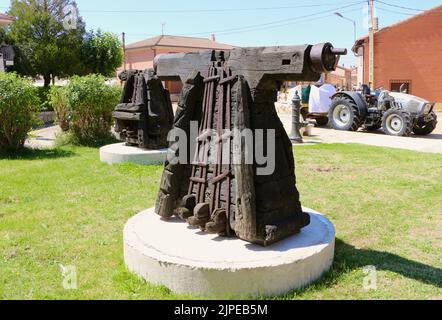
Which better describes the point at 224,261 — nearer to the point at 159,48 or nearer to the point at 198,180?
the point at 198,180

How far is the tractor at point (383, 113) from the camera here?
13.5 metres

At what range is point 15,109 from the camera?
32.1 feet

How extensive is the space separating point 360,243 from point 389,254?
37 centimetres

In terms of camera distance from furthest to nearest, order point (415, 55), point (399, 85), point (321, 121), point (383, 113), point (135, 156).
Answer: point (399, 85)
point (415, 55)
point (321, 121)
point (383, 113)
point (135, 156)

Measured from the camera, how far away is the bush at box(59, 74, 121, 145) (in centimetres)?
1119

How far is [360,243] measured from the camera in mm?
4672

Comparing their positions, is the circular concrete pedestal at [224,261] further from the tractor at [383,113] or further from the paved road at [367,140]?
the tractor at [383,113]

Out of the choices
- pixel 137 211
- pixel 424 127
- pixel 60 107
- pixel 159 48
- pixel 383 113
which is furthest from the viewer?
pixel 159 48

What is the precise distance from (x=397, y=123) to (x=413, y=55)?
10603mm

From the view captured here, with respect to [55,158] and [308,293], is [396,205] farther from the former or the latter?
[55,158]

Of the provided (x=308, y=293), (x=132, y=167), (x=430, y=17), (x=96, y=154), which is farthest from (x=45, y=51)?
(x=308, y=293)

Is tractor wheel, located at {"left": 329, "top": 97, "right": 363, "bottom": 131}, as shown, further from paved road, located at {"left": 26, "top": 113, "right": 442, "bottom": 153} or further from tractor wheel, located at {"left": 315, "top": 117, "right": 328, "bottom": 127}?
tractor wheel, located at {"left": 315, "top": 117, "right": 328, "bottom": 127}

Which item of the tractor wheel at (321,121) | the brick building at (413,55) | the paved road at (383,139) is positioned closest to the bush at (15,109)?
the paved road at (383,139)

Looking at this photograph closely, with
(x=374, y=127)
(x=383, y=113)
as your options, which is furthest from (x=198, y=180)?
(x=374, y=127)
